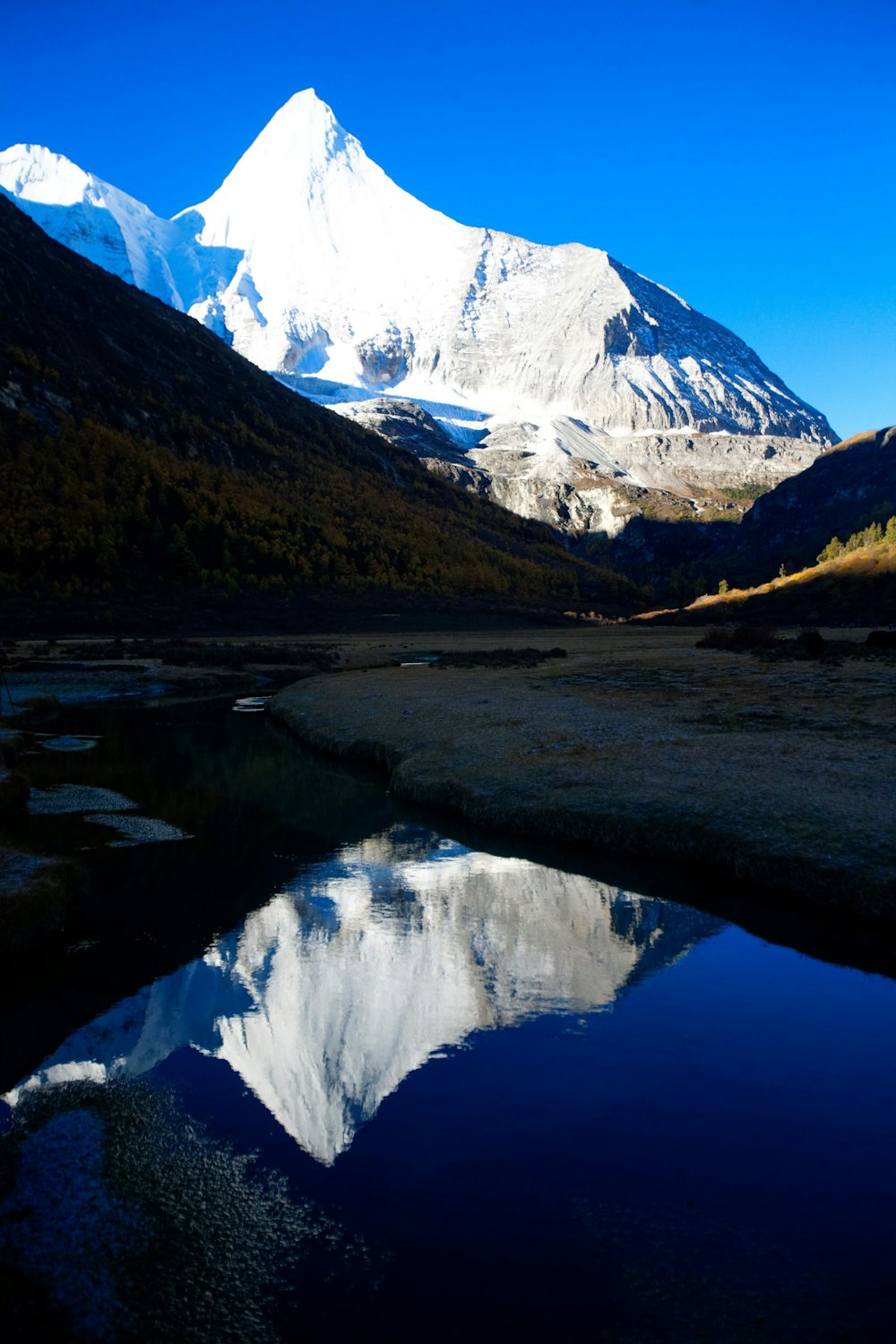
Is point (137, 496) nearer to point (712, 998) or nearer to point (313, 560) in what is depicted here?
point (313, 560)

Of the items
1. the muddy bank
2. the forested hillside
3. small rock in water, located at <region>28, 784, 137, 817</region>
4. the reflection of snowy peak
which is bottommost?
the reflection of snowy peak

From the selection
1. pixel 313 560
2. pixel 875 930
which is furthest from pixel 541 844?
pixel 313 560

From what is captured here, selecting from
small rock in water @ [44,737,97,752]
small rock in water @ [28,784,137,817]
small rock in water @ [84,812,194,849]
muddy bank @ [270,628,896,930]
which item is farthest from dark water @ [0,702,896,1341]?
small rock in water @ [44,737,97,752]

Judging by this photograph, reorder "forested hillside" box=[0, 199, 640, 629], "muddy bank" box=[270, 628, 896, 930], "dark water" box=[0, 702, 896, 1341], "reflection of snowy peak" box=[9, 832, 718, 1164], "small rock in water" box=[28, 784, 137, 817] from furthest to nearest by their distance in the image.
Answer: "forested hillside" box=[0, 199, 640, 629], "small rock in water" box=[28, 784, 137, 817], "muddy bank" box=[270, 628, 896, 930], "reflection of snowy peak" box=[9, 832, 718, 1164], "dark water" box=[0, 702, 896, 1341]

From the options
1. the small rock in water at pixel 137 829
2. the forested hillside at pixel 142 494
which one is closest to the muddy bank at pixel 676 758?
the small rock in water at pixel 137 829

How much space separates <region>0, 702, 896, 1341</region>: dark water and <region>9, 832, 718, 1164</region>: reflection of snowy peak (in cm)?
7

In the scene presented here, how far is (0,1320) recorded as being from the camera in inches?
Answer: 325

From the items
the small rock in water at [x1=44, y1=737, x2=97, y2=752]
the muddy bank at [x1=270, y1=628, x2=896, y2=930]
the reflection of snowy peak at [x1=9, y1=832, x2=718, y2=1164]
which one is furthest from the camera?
the small rock in water at [x1=44, y1=737, x2=97, y2=752]

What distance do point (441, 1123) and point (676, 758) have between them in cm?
2082

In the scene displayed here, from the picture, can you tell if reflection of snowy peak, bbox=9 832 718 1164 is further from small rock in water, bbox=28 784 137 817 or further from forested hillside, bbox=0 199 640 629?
forested hillside, bbox=0 199 640 629

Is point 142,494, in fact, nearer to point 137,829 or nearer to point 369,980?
point 137,829

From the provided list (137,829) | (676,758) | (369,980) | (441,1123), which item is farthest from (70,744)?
(441,1123)

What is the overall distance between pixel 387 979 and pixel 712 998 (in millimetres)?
6024

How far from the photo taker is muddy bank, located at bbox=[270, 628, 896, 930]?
21.5 meters
